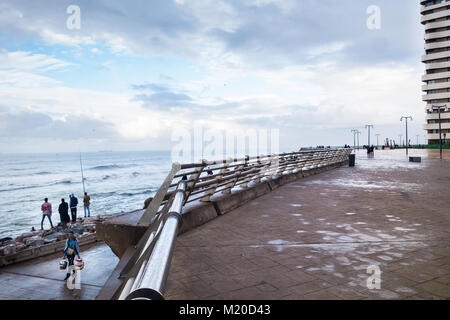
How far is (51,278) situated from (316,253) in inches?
476

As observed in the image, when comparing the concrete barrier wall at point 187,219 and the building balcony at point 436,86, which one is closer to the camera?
the concrete barrier wall at point 187,219

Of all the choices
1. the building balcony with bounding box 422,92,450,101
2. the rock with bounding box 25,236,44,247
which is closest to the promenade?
the rock with bounding box 25,236,44,247

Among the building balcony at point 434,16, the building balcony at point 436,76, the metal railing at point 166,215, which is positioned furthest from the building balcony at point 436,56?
the metal railing at point 166,215

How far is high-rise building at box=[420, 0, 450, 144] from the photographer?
85.8m

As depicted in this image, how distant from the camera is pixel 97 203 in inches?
1587

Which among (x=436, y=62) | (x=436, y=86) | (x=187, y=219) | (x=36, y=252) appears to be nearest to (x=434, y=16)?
(x=436, y=62)

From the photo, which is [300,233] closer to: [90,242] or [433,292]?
[433,292]

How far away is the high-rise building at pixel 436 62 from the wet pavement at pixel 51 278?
94483 millimetres

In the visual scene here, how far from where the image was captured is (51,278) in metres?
12.5

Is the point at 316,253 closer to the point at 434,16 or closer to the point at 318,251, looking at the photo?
the point at 318,251

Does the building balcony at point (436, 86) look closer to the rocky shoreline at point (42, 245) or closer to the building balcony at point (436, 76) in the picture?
the building balcony at point (436, 76)

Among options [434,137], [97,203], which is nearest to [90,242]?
[97,203]

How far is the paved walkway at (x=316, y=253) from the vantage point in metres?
3.23

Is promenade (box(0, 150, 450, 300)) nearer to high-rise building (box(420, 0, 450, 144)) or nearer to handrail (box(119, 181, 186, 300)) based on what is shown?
handrail (box(119, 181, 186, 300))
